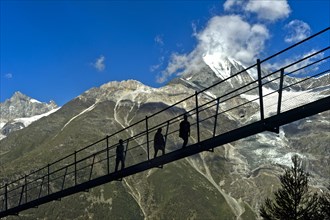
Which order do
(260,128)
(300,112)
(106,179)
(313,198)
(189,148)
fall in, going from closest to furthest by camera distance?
(300,112) → (260,128) → (189,148) → (106,179) → (313,198)

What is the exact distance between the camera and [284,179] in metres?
39.0

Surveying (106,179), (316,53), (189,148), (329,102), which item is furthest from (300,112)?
(106,179)

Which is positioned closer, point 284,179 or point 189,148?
point 189,148

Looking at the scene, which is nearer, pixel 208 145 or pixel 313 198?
pixel 208 145

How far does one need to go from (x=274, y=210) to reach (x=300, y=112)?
20.2 metres

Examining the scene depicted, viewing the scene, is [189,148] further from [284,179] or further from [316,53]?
[284,179]

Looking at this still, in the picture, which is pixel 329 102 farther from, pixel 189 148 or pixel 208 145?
pixel 189 148

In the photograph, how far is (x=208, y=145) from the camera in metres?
23.7

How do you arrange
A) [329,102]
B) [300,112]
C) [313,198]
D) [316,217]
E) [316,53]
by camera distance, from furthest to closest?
[313,198]
[316,217]
[300,112]
[329,102]
[316,53]

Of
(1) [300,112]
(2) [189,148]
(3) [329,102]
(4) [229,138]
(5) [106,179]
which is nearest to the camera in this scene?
(3) [329,102]

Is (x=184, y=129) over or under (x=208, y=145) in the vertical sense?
over

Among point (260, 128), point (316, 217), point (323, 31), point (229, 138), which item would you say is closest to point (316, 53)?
point (323, 31)

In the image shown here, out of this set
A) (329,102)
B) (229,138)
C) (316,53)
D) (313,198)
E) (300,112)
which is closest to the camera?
(316,53)

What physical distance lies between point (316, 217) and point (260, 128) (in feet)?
59.8
